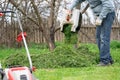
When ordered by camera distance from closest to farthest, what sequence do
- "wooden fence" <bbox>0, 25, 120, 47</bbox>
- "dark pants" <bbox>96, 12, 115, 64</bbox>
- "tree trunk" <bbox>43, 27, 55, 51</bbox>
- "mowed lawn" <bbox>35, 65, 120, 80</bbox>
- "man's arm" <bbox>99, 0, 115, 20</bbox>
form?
"mowed lawn" <bbox>35, 65, 120, 80</bbox> < "man's arm" <bbox>99, 0, 115, 20</bbox> < "dark pants" <bbox>96, 12, 115, 64</bbox> < "tree trunk" <bbox>43, 27, 55, 51</bbox> < "wooden fence" <bbox>0, 25, 120, 47</bbox>

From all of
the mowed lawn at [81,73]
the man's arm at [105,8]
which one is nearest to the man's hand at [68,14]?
the man's arm at [105,8]

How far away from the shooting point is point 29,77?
4.61m

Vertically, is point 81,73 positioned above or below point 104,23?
below

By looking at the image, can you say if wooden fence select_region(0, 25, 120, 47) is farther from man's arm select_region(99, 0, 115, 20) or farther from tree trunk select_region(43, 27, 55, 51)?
man's arm select_region(99, 0, 115, 20)

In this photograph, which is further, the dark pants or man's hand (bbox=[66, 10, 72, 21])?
man's hand (bbox=[66, 10, 72, 21])

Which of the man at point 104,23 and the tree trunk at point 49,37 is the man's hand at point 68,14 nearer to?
the man at point 104,23

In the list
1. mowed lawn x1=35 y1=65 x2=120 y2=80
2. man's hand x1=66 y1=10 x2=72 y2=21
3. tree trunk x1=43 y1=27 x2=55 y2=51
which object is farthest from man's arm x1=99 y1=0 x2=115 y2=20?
tree trunk x1=43 y1=27 x2=55 y2=51

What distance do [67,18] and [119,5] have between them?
14.9 m

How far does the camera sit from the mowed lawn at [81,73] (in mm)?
6789

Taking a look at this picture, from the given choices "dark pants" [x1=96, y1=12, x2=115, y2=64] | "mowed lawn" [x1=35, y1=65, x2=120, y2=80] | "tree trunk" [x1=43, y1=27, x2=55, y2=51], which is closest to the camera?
"mowed lawn" [x1=35, y1=65, x2=120, y2=80]

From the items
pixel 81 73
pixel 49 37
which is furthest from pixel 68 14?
pixel 49 37

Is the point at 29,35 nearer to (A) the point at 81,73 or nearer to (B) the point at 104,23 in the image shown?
(B) the point at 104,23

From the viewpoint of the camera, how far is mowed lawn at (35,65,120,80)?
679 centimetres

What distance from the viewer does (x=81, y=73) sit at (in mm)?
7227
